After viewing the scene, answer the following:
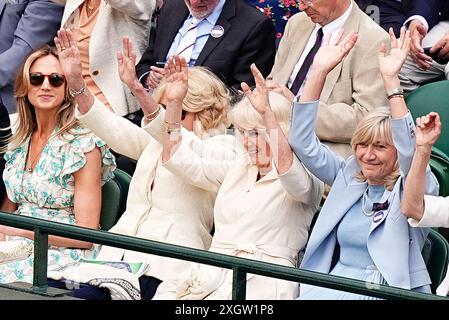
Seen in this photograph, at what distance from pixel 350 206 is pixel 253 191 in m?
0.51

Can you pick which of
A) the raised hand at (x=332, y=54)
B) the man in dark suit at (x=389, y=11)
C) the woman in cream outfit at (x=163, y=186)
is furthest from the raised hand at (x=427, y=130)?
the man in dark suit at (x=389, y=11)

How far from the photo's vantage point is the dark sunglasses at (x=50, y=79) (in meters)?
7.12

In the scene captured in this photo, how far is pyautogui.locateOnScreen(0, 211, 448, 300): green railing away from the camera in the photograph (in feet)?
17.4

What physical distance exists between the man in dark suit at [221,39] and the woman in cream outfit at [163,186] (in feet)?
1.95

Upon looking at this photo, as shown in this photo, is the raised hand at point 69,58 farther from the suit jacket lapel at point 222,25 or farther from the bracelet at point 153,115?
the suit jacket lapel at point 222,25

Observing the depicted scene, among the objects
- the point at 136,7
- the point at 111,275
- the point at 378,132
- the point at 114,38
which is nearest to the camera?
the point at 378,132

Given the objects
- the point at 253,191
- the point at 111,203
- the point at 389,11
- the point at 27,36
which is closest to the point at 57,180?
the point at 111,203

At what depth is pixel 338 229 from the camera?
6.31 metres

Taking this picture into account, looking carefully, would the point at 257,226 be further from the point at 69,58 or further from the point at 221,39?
the point at 221,39

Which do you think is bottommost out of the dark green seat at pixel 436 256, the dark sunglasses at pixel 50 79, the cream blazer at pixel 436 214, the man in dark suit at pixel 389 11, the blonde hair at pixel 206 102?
the dark green seat at pixel 436 256

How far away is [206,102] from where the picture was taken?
23.1 feet

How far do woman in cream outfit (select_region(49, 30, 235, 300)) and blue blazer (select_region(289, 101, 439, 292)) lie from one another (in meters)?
0.64

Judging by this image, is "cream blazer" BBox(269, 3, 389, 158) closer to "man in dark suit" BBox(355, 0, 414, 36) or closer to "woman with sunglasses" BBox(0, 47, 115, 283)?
"man in dark suit" BBox(355, 0, 414, 36)

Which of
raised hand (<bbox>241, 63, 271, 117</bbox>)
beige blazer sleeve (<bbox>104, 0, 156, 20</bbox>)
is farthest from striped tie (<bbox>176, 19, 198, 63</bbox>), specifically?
raised hand (<bbox>241, 63, 271, 117</bbox>)
